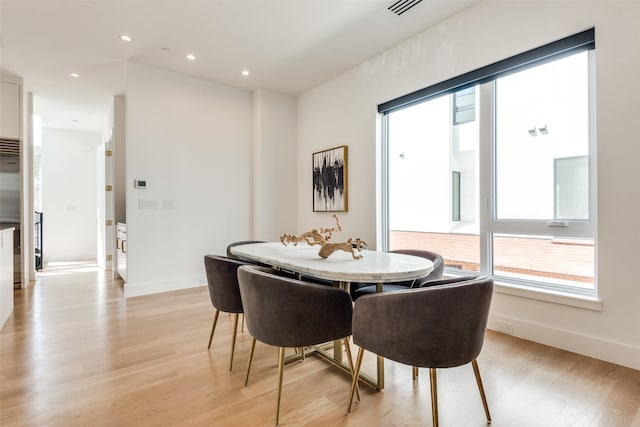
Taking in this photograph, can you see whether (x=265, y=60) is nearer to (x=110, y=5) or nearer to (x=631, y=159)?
(x=110, y=5)

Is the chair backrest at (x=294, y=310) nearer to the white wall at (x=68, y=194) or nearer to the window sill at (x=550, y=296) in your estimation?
the window sill at (x=550, y=296)

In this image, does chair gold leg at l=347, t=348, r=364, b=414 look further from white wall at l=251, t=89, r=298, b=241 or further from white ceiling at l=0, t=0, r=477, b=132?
white wall at l=251, t=89, r=298, b=241

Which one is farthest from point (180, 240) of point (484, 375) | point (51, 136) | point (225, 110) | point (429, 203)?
point (51, 136)

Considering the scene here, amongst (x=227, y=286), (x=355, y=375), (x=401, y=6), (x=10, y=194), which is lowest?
(x=355, y=375)

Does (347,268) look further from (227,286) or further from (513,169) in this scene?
(513,169)

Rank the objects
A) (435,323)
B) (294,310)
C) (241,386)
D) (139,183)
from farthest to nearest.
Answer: (139,183) < (241,386) < (294,310) < (435,323)

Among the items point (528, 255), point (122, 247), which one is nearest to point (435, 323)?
point (528, 255)

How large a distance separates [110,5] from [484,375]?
167 inches

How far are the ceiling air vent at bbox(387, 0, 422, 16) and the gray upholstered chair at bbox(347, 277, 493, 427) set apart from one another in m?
2.64

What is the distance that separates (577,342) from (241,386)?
2.40 m

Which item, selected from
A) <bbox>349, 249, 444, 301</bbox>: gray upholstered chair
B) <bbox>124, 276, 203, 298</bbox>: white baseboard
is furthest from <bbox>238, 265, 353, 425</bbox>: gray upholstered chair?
<bbox>124, 276, 203, 298</bbox>: white baseboard

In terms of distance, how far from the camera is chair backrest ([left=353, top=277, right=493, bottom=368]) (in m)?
1.36

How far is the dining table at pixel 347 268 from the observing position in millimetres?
1576

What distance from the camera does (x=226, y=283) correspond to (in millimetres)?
2172
